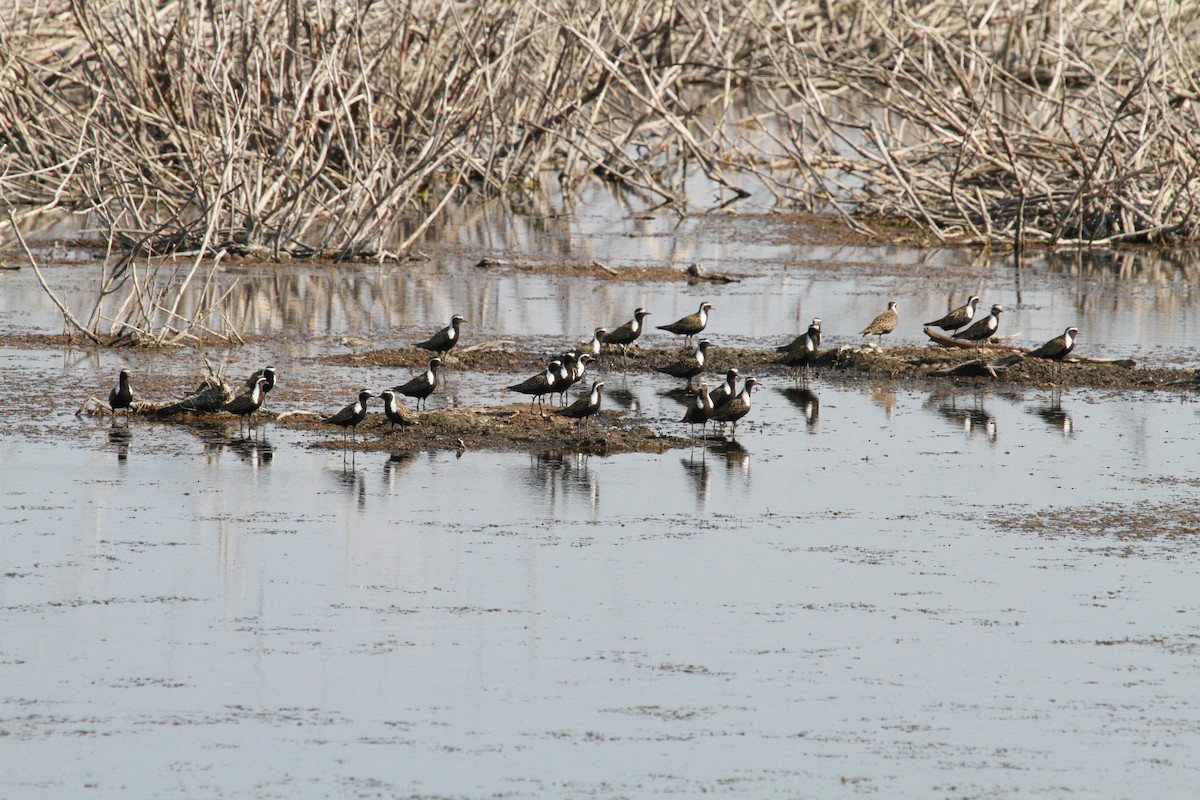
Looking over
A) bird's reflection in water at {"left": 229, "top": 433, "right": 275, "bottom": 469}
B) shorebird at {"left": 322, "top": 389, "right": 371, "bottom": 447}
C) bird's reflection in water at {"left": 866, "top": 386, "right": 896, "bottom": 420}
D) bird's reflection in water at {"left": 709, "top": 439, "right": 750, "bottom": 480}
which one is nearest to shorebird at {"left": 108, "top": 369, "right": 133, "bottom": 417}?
bird's reflection in water at {"left": 229, "top": 433, "right": 275, "bottom": 469}

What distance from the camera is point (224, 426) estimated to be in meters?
14.3

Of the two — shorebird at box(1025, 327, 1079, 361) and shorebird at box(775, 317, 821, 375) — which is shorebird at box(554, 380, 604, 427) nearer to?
shorebird at box(775, 317, 821, 375)

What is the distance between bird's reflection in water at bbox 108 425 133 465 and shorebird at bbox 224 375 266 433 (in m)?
0.81

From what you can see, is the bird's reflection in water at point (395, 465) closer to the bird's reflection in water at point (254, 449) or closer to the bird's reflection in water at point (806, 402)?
the bird's reflection in water at point (254, 449)

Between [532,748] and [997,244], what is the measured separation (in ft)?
70.4

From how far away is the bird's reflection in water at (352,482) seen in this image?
39.4ft

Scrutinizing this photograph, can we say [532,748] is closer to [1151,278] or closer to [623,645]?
[623,645]

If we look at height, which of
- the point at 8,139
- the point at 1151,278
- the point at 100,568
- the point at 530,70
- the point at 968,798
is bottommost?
the point at 968,798

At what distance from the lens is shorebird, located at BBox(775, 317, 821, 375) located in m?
17.0

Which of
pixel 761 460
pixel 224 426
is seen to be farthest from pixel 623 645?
pixel 224 426

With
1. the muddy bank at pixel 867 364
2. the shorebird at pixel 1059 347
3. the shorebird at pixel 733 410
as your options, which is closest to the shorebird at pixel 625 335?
the muddy bank at pixel 867 364

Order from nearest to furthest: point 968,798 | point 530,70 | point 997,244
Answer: point 968,798, point 997,244, point 530,70

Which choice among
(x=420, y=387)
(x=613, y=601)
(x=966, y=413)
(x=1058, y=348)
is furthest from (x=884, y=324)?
(x=613, y=601)

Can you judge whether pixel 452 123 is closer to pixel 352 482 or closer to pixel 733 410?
pixel 733 410
